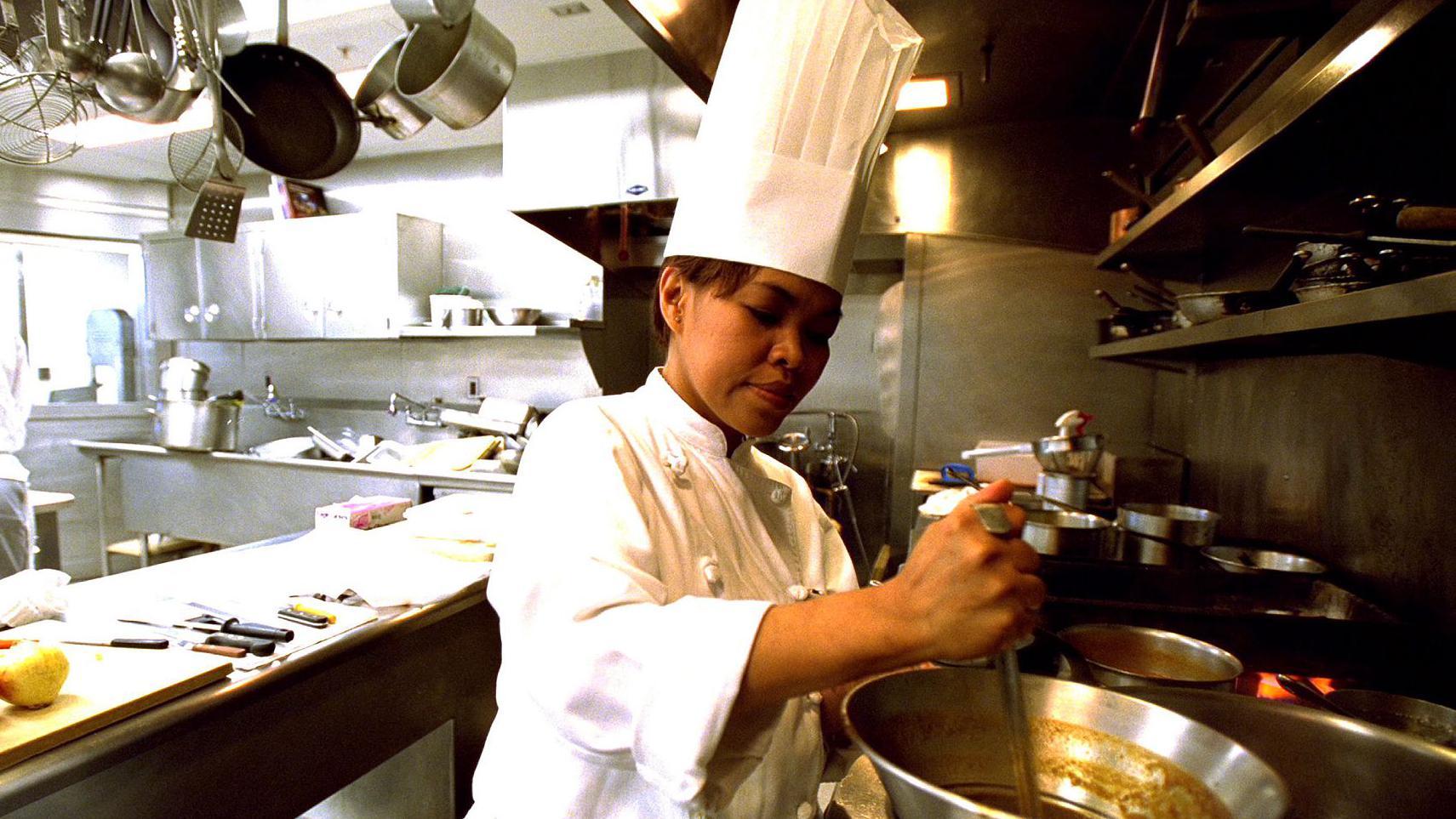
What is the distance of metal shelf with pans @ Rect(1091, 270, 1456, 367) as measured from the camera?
82cm

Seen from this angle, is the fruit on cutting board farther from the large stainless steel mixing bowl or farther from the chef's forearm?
the large stainless steel mixing bowl

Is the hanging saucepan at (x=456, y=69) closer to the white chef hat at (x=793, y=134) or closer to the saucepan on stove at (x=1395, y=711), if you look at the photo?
the white chef hat at (x=793, y=134)

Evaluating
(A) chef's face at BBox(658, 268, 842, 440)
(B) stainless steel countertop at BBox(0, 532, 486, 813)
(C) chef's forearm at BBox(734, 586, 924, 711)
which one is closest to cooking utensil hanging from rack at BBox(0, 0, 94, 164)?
(B) stainless steel countertop at BBox(0, 532, 486, 813)

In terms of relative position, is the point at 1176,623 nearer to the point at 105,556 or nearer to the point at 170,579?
the point at 170,579

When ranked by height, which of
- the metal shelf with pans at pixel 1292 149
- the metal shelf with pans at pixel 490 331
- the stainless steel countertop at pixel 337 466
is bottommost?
the stainless steel countertop at pixel 337 466

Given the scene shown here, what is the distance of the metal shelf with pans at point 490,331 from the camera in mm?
4051

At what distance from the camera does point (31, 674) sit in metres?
1.14

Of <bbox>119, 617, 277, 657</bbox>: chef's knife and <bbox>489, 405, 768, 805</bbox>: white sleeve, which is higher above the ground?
<bbox>489, 405, 768, 805</bbox>: white sleeve

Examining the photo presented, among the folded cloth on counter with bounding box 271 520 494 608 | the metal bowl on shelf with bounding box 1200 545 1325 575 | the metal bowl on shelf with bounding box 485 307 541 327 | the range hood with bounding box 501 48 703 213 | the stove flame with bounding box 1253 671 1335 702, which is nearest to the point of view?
the stove flame with bounding box 1253 671 1335 702

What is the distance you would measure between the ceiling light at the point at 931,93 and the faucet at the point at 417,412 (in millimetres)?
3723

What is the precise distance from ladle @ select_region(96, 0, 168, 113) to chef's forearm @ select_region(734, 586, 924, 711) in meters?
2.94

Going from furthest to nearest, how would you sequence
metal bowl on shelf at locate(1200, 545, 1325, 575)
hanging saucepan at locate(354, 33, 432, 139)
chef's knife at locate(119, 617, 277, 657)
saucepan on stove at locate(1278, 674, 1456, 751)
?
1. hanging saucepan at locate(354, 33, 432, 139)
2. metal bowl on shelf at locate(1200, 545, 1325, 575)
3. chef's knife at locate(119, 617, 277, 657)
4. saucepan on stove at locate(1278, 674, 1456, 751)

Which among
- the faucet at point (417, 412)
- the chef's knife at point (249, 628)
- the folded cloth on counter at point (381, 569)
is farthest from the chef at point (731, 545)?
the faucet at point (417, 412)

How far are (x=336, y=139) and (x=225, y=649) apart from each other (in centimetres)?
199
